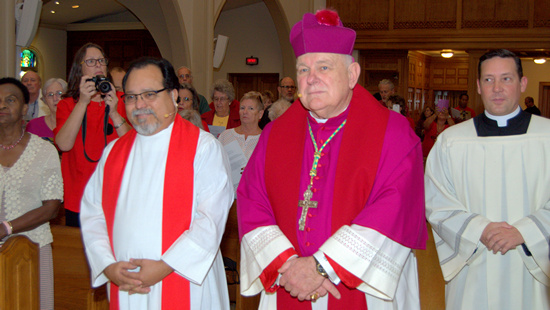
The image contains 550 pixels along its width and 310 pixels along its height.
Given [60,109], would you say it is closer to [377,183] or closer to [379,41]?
[377,183]

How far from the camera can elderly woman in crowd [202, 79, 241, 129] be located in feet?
18.7

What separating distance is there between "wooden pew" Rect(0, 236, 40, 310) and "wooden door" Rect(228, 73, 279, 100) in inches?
447

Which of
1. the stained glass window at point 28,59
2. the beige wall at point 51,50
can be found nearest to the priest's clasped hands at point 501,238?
the stained glass window at point 28,59

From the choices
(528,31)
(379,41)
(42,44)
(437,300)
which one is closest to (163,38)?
(379,41)

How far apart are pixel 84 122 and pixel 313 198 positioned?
1.61 m

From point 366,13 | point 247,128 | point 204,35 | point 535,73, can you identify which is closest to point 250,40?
point 366,13

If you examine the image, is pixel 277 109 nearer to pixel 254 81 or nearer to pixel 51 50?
pixel 254 81

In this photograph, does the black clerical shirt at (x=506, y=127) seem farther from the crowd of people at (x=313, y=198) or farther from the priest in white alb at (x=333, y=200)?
the priest in white alb at (x=333, y=200)

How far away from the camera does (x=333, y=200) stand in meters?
2.21

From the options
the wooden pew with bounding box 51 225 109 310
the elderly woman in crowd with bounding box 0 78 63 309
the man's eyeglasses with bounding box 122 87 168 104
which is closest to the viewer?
the man's eyeglasses with bounding box 122 87 168 104

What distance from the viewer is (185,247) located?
2217 millimetres

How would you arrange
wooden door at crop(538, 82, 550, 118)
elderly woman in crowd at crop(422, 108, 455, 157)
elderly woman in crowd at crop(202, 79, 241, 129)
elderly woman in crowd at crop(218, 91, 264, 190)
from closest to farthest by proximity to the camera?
elderly woman in crowd at crop(218, 91, 264, 190) < elderly woman in crowd at crop(202, 79, 241, 129) < elderly woman in crowd at crop(422, 108, 455, 157) < wooden door at crop(538, 82, 550, 118)

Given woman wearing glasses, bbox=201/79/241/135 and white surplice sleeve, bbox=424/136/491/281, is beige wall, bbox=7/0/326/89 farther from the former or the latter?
white surplice sleeve, bbox=424/136/491/281

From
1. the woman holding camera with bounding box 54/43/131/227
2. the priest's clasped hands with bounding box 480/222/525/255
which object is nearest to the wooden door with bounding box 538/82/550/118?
the priest's clasped hands with bounding box 480/222/525/255
